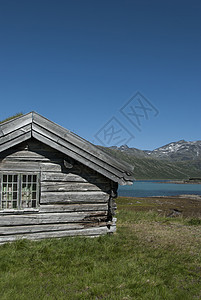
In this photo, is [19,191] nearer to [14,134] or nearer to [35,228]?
[35,228]

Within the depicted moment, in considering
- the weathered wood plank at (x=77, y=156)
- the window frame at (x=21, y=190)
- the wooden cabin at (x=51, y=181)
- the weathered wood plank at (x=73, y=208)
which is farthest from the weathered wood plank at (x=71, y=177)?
the weathered wood plank at (x=73, y=208)

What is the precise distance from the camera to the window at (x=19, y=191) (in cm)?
892

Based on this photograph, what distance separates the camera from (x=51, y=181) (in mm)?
9367

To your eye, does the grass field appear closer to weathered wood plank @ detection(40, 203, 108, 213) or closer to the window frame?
weathered wood plank @ detection(40, 203, 108, 213)

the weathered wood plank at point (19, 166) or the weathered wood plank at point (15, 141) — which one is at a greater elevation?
the weathered wood plank at point (15, 141)

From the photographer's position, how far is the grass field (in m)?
5.63

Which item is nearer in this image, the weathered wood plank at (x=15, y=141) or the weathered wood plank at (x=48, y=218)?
the weathered wood plank at (x=15, y=141)

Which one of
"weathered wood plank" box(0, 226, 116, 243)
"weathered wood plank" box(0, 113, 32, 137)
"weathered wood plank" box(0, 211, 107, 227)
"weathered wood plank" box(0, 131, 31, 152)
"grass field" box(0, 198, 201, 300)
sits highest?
"weathered wood plank" box(0, 113, 32, 137)

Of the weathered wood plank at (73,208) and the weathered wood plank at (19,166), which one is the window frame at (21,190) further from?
the weathered wood plank at (73,208)

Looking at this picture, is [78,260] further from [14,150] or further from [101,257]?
[14,150]

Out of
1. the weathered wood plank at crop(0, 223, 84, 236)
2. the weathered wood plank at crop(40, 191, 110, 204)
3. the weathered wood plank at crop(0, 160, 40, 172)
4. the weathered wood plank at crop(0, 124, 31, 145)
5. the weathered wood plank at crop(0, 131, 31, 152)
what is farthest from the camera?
the weathered wood plank at crop(40, 191, 110, 204)

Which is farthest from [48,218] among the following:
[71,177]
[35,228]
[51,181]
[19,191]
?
[71,177]

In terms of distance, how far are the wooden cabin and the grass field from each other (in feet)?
1.87

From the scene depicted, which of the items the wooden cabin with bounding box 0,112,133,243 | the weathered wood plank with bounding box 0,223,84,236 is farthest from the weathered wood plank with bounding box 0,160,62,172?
A: the weathered wood plank with bounding box 0,223,84,236
